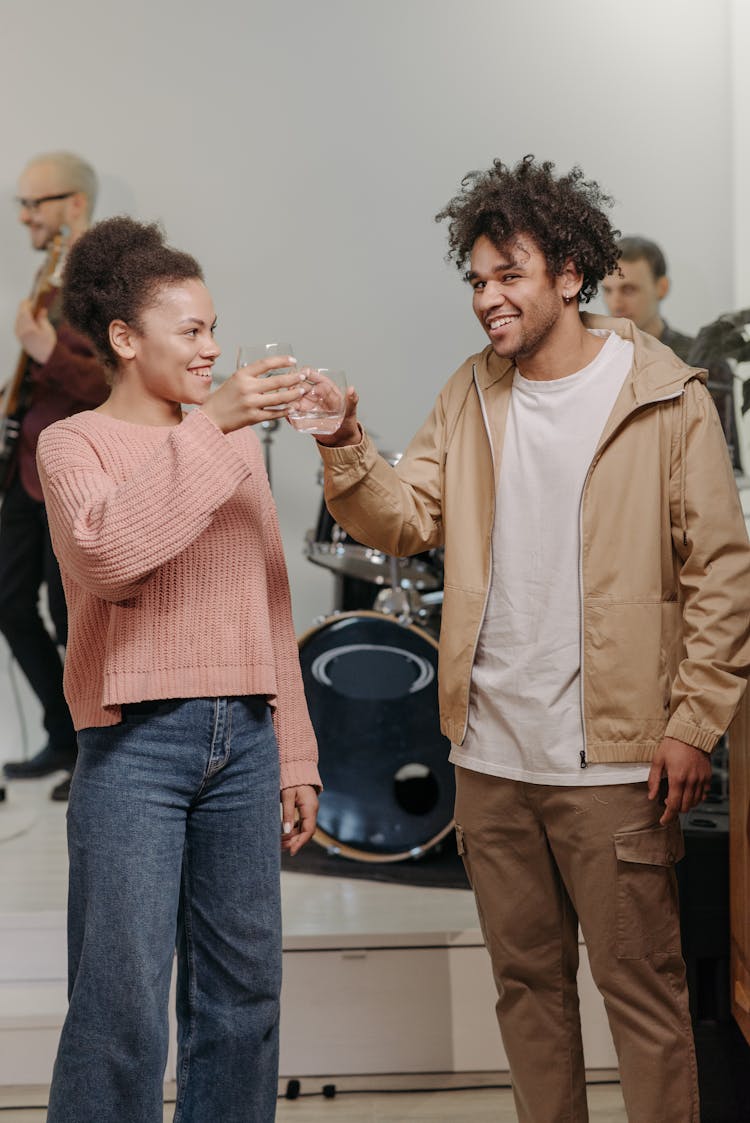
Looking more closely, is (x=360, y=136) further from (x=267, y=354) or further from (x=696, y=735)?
(x=696, y=735)

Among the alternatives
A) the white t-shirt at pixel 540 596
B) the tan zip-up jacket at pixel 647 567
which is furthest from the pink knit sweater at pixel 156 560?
the white t-shirt at pixel 540 596

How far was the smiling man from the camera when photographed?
65.4 inches

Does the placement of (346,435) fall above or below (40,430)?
below

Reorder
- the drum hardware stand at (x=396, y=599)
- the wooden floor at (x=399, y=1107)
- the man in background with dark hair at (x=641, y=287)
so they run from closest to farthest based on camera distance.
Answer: the wooden floor at (x=399, y=1107) < the drum hardware stand at (x=396, y=599) < the man in background with dark hair at (x=641, y=287)

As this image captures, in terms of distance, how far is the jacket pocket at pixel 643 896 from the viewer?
5.43 ft

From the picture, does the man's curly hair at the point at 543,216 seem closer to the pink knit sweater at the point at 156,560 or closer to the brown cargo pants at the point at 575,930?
the pink knit sweater at the point at 156,560

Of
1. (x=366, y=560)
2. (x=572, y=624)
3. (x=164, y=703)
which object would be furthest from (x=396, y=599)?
(x=164, y=703)

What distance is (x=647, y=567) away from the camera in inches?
66.2

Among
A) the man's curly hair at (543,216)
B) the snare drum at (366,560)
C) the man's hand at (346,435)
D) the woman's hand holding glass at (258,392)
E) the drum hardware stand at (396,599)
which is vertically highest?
the man's curly hair at (543,216)

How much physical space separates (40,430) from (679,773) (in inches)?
101

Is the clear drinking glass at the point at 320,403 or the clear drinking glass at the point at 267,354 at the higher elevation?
the clear drinking glass at the point at 267,354

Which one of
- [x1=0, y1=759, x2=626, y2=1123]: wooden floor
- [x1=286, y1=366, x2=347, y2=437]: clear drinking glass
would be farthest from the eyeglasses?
[x1=286, y1=366, x2=347, y2=437]: clear drinking glass

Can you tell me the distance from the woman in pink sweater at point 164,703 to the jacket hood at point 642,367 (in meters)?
0.43

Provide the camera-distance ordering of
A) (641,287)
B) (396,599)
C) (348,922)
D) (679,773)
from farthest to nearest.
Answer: (641,287) < (396,599) < (348,922) < (679,773)
